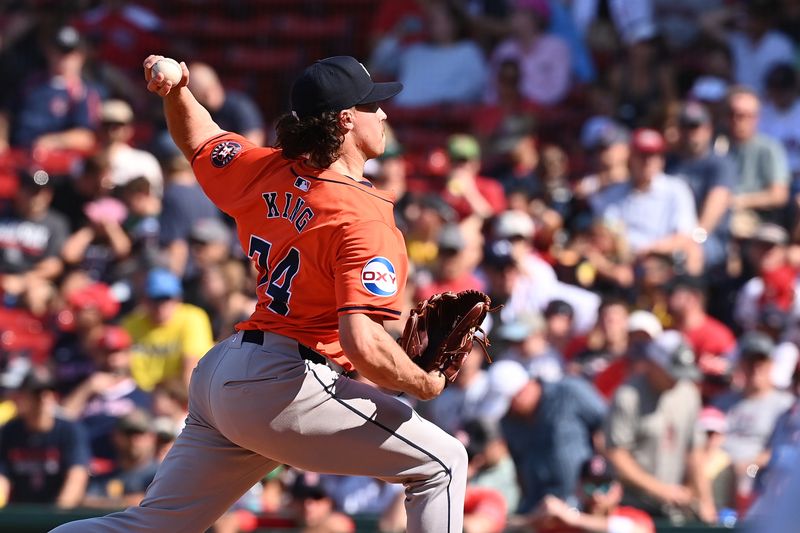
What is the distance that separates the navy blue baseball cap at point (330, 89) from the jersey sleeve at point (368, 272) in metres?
0.39

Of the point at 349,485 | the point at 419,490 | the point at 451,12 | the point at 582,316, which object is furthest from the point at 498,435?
the point at 451,12

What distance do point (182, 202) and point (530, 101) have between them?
2.81 metres

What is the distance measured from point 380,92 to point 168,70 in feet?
2.17

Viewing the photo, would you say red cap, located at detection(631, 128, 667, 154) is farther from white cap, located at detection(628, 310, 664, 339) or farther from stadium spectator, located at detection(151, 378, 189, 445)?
stadium spectator, located at detection(151, 378, 189, 445)

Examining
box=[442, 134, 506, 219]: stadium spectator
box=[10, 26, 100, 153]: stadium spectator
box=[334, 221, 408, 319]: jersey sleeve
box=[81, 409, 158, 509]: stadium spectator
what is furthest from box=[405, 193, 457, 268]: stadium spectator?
box=[334, 221, 408, 319]: jersey sleeve

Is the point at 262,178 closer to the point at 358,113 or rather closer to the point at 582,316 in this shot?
the point at 358,113

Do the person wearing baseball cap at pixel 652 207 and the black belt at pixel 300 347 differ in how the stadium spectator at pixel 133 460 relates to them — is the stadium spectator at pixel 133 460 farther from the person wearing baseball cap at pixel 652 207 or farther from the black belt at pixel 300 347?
the black belt at pixel 300 347

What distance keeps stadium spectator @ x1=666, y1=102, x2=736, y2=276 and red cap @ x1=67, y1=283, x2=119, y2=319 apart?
373 cm

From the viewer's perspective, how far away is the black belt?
4047mm

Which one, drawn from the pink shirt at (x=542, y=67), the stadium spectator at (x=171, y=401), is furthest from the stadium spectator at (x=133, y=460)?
the pink shirt at (x=542, y=67)

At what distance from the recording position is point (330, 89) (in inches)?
159

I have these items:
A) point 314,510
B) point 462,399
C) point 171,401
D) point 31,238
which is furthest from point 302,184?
point 31,238

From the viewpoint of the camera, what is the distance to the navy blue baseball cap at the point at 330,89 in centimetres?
404

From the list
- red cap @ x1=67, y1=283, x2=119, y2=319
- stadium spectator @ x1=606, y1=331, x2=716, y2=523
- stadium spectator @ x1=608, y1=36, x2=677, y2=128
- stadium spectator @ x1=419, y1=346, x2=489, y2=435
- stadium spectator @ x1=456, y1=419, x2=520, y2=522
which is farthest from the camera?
stadium spectator @ x1=608, y1=36, x2=677, y2=128
